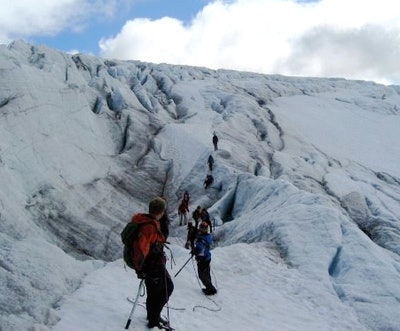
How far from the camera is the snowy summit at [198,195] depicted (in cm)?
1206

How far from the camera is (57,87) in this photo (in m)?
45.1

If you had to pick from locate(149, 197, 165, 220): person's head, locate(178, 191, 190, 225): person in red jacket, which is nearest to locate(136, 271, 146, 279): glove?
locate(149, 197, 165, 220): person's head

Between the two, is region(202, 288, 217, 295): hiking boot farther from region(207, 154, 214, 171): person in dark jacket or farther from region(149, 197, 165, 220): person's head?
region(207, 154, 214, 171): person in dark jacket

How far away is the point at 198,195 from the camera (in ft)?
131

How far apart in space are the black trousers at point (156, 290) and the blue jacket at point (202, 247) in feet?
13.5

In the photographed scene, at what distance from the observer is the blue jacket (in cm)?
1361

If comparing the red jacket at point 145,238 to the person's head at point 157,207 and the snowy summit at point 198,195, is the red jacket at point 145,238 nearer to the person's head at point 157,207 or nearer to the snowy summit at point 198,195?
the person's head at point 157,207

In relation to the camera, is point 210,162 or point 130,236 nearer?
point 130,236

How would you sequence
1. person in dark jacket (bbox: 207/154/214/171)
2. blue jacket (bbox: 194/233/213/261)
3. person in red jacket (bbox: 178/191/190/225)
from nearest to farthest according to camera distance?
blue jacket (bbox: 194/233/213/261) → person in red jacket (bbox: 178/191/190/225) → person in dark jacket (bbox: 207/154/214/171)

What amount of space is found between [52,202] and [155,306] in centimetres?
2472

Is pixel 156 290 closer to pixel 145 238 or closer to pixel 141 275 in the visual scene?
pixel 141 275

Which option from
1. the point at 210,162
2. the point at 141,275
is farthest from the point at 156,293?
the point at 210,162

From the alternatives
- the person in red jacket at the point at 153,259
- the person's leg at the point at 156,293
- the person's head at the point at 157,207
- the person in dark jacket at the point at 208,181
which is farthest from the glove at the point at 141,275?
the person in dark jacket at the point at 208,181

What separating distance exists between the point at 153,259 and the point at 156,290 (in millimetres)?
609
